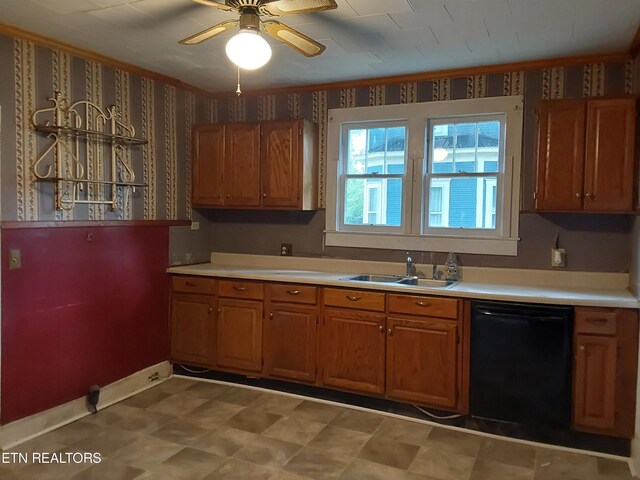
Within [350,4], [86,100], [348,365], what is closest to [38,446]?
[348,365]

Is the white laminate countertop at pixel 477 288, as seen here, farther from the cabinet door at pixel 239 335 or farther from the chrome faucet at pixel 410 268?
the chrome faucet at pixel 410 268

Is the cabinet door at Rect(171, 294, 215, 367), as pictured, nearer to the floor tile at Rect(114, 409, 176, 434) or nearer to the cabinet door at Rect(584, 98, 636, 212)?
the floor tile at Rect(114, 409, 176, 434)

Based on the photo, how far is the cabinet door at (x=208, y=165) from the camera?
432 centimetres

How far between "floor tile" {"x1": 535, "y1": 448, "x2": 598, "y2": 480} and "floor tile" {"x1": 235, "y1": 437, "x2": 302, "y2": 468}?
1.35 meters

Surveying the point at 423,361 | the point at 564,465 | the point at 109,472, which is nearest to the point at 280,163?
the point at 423,361

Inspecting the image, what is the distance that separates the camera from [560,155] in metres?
3.23

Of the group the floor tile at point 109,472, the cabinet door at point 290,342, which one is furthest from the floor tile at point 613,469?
the floor tile at point 109,472

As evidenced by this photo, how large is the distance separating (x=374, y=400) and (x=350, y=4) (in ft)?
8.33

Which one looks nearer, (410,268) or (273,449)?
(273,449)

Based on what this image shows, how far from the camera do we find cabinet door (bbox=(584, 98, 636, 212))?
3074 millimetres

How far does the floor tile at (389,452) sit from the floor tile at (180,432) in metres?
1.02

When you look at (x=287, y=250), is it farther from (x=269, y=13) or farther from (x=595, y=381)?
(x=595, y=381)

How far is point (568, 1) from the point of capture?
8.29ft

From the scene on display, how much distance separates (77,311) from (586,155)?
11.3 feet
